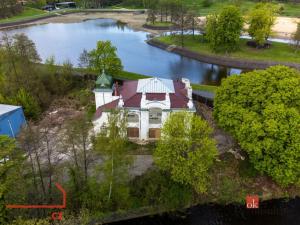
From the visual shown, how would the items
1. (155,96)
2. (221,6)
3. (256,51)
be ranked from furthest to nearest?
(221,6), (256,51), (155,96)

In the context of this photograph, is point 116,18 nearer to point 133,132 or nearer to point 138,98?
point 138,98

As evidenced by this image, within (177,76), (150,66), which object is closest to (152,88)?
(177,76)

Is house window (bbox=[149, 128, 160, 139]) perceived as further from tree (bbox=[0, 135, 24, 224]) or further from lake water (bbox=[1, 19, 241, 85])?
lake water (bbox=[1, 19, 241, 85])

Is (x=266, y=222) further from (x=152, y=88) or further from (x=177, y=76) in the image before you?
(x=177, y=76)

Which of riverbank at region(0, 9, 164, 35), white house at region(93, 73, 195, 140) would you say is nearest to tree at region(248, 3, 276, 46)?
riverbank at region(0, 9, 164, 35)

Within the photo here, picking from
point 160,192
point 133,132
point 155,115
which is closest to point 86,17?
point 133,132
